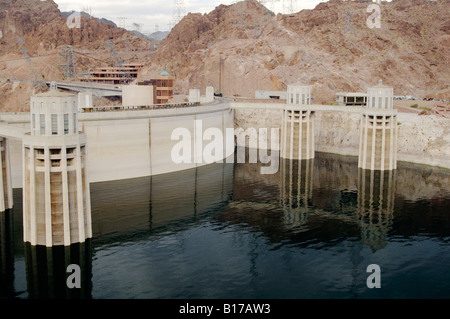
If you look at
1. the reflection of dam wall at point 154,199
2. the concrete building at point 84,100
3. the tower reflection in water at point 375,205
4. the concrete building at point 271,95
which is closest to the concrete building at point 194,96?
the reflection of dam wall at point 154,199

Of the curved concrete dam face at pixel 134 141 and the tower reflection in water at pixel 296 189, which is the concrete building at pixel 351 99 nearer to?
the tower reflection in water at pixel 296 189

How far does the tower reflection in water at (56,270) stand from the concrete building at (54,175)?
100 cm

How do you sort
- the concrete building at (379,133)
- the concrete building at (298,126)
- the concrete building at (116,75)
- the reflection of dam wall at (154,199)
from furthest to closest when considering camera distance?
the concrete building at (116,75)
the concrete building at (298,126)
the concrete building at (379,133)
the reflection of dam wall at (154,199)

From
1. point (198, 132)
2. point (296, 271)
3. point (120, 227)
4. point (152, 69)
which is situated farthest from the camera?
point (152, 69)

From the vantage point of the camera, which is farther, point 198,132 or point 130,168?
point 198,132

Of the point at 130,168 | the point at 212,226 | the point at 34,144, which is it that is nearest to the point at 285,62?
the point at 130,168

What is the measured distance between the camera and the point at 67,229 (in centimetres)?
5000

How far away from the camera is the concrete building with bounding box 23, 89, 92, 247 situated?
49.5 metres

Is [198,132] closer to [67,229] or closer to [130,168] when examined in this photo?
[130,168]

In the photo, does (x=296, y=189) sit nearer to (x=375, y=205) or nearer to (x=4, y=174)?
(x=375, y=205)

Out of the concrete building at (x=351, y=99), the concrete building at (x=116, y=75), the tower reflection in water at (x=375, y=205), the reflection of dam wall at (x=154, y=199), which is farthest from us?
the concrete building at (x=116, y=75)

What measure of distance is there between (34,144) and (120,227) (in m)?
14.3

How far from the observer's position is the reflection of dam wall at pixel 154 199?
60156 mm

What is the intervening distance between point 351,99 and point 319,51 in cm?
3421
